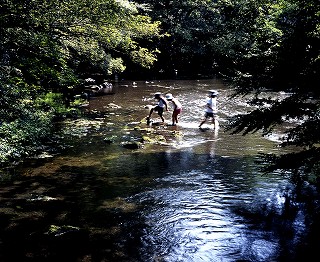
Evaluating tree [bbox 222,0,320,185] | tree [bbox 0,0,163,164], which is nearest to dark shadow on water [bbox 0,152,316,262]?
tree [bbox 222,0,320,185]

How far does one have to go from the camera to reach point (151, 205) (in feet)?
25.0

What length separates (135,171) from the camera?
9945 mm

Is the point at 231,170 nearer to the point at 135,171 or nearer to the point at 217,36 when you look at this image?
the point at 135,171

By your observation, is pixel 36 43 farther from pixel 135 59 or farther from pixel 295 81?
pixel 295 81

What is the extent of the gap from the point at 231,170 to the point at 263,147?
10.1 feet

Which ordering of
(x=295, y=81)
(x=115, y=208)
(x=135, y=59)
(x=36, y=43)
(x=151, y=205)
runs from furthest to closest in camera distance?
(x=135, y=59), (x=36, y=43), (x=151, y=205), (x=115, y=208), (x=295, y=81)

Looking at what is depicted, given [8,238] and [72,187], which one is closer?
[8,238]

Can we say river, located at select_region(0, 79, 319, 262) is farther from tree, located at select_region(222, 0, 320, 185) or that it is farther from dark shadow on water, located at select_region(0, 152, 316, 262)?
tree, located at select_region(222, 0, 320, 185)

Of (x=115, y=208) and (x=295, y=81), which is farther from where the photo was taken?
(x=115, y=208)

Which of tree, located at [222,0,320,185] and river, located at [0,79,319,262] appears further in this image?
tree, located at [222,0,320,185]

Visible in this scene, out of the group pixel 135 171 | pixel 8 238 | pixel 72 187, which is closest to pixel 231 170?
pixel 135 171

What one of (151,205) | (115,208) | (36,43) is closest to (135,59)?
(36,43)

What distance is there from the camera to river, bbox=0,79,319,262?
5.88 meters

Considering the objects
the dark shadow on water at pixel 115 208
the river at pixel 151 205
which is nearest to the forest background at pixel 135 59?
the river at pixel 151 205
